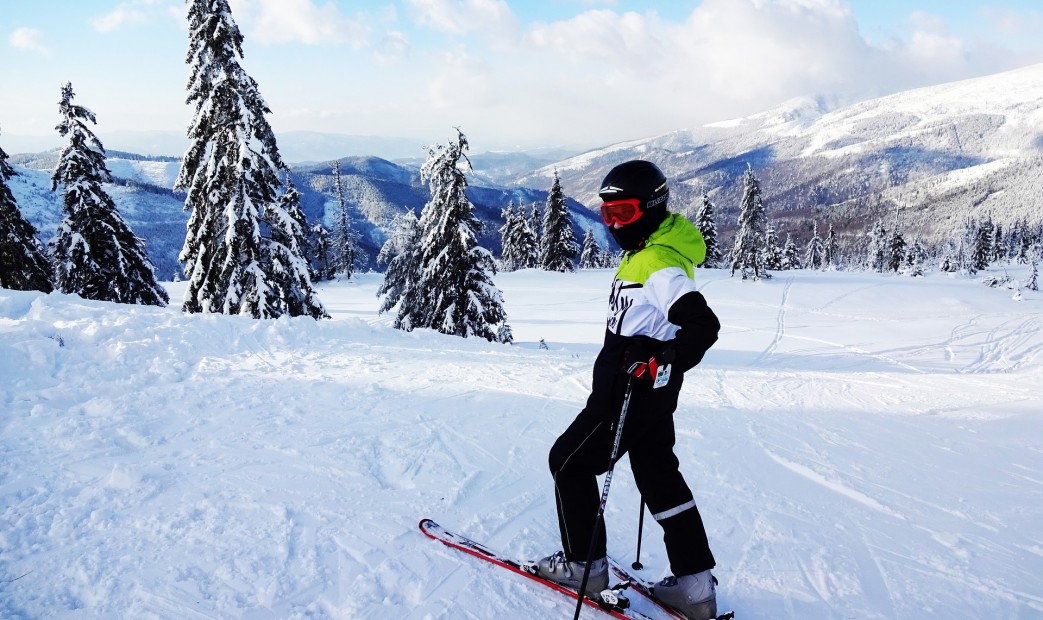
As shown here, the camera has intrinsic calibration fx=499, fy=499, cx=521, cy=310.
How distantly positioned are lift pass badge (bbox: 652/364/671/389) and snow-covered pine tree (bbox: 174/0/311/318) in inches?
547

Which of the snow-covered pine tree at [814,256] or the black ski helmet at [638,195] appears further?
the snow-covered pine tree at [814,256]

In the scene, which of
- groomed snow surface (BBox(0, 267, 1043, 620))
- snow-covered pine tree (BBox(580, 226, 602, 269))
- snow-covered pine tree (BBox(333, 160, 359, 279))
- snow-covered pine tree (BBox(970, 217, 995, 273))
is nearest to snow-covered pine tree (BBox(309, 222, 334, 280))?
snow-covered pine tree (BBox(333, 160, 359, 279))

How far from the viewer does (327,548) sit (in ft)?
10.6

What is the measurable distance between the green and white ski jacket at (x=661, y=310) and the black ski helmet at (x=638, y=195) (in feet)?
0.20

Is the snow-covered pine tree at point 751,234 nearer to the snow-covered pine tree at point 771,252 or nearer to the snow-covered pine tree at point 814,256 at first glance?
the snow-covered pine tree at point 771,252

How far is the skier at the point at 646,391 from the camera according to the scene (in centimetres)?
275

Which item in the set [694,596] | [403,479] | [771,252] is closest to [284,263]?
[403,479]

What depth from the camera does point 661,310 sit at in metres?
2.73

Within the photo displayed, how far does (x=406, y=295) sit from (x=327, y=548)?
19.2m

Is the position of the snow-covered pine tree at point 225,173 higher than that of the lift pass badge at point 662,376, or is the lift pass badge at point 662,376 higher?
the snow-covered pine tree at point 225,173

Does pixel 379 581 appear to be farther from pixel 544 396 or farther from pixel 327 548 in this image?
pixel 544 396

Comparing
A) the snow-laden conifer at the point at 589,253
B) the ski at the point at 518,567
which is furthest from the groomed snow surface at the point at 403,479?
the snow-laden conifer at the point at 589,253

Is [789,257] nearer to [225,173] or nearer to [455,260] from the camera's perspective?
[455,260]

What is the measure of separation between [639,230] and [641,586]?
2222 millimetres
